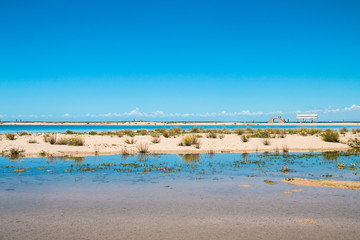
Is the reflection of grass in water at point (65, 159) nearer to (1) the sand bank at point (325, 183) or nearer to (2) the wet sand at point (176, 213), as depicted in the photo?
(2) the wet sand at point (176, 213)

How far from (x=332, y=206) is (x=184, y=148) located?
14.4 m

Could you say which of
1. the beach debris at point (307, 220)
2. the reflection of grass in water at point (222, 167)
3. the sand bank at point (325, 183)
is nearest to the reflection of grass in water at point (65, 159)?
the reflection of grass in water at point (222, 167)

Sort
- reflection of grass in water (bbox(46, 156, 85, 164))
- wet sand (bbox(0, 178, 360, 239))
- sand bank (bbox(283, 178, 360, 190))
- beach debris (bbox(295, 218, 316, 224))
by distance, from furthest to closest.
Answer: reflection of grass in water (bbox(46, 156, 85, 164)), sand bank (bbox(283, 178, 360, 190)), beach debris (bbox(295, 218, 316, 224)), wet sand (bbox(0, 178, 360, 239))

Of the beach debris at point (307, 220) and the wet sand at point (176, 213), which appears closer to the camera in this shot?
the wet sand at point (176, 213)

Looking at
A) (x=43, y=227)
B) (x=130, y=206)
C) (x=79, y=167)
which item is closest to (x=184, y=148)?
(x=79, y=167)

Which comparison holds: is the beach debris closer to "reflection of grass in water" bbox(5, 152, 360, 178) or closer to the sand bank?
the sand bank

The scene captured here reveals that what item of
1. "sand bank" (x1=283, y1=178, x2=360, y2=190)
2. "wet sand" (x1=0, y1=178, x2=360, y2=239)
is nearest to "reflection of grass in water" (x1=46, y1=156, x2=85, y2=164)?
"wet sand" (x1=0, y1=178, x2=360, y2=239)

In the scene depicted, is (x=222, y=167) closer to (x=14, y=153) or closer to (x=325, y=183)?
(x=325, y=183)

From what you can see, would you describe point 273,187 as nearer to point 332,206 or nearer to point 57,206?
point 332,206

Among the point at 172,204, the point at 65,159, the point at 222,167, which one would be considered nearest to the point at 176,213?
the point at 172,204

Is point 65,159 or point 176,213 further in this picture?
point 65,159

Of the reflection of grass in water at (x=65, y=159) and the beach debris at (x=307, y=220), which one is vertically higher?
the reflection of grass in water at (x=65, y=159)

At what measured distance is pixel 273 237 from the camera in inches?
209

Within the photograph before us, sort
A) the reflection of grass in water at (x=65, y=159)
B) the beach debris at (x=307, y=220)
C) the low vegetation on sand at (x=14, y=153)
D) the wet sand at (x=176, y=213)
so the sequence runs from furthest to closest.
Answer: the low vegetation on sand at (x=14, y=153) → the reflection of grass in water at (x=65, y=159) → the beach debris at (x=307, y=220) → the wet sand at (x=176, y=213)
